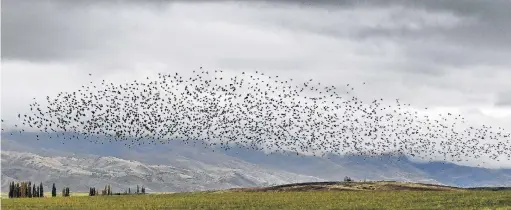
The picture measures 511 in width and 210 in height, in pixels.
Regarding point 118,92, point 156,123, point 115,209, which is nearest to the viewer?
point 115,209

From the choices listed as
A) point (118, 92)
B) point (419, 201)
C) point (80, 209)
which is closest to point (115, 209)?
point (80, 209)

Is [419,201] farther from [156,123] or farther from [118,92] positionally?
[156,123]

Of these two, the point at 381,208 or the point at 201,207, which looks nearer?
the point at 381,208

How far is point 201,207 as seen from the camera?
437 feet

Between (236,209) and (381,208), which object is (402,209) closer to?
(381,208)

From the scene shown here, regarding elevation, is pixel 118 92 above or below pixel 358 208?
above

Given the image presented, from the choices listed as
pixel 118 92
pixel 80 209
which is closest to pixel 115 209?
pixel 80 209

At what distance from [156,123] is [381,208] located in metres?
83.1

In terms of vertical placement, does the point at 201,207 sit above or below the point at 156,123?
below

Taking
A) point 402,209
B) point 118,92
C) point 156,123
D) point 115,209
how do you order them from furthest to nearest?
1. point 156,123
2. point 118,92
3. point 115,209
4. point 402,209

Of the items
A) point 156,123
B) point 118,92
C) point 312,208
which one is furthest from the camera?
point 156,123

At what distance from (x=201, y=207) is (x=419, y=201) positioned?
37.9m

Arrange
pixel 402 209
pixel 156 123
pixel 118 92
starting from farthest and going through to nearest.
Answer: pixel 156 123 < pixel 118 92 < pixel 402 209

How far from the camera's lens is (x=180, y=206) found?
13762cm
